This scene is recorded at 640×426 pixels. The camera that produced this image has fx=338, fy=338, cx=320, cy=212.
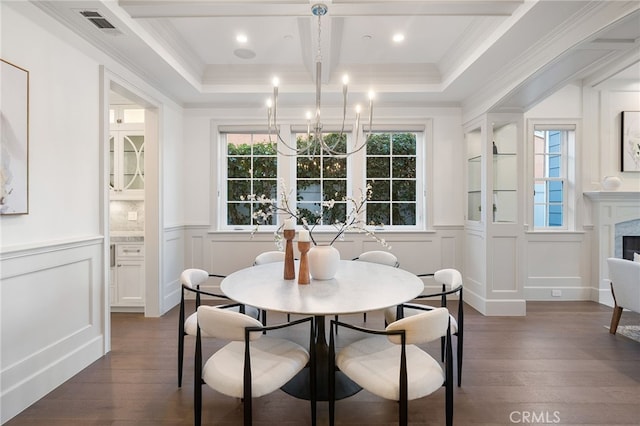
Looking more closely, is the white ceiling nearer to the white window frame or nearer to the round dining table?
the white window frame

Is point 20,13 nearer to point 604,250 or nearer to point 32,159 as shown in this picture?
point 32,159

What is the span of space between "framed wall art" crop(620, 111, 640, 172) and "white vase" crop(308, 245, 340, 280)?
174 inches

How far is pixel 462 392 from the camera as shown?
7.52 ft

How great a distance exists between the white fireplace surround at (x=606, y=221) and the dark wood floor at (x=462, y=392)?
1442 mm

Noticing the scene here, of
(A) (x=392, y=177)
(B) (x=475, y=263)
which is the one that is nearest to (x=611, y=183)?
(B) (x=475, y=263)

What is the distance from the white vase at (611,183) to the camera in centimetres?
426

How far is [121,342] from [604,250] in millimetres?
5734

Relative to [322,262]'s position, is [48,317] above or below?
below

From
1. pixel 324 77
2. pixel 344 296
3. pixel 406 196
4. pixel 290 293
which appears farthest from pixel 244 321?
pixel 406 196

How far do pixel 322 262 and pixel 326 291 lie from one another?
0.31m

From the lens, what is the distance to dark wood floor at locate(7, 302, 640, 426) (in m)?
2.02

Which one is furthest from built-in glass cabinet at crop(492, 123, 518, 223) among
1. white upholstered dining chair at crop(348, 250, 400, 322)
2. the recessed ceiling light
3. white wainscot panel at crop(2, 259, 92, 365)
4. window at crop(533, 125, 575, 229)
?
white wainscot panel at crop(2, 259, 92, 365)

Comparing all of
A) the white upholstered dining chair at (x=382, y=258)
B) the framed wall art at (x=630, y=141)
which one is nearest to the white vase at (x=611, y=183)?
the framed wall art at (x=630, y=141)

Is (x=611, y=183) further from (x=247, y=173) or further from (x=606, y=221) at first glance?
(x=247, y=173)
